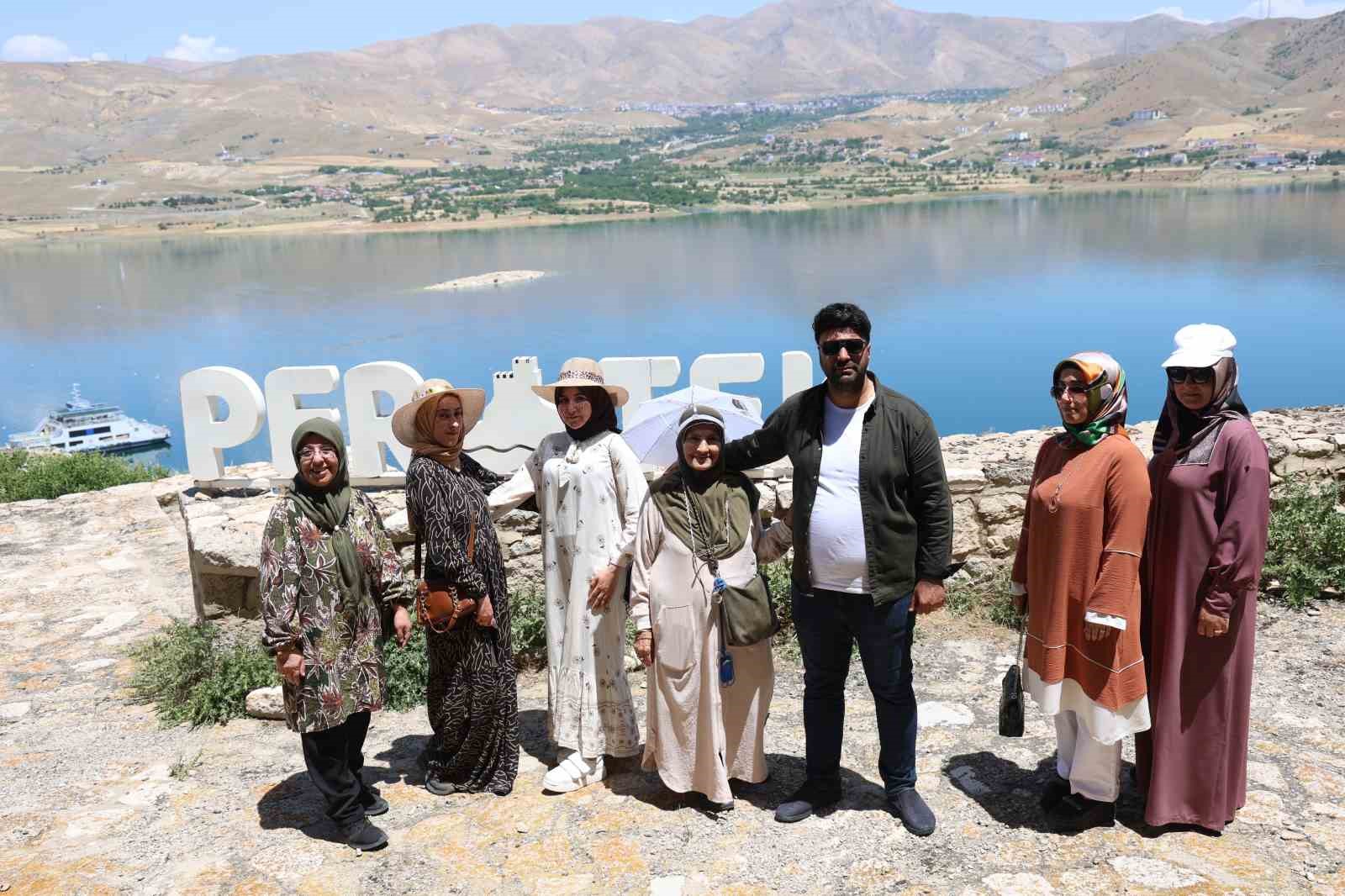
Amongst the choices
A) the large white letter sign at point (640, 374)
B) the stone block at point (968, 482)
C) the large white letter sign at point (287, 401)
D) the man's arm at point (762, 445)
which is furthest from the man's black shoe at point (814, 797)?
the large white letter sign at point (287, 401)

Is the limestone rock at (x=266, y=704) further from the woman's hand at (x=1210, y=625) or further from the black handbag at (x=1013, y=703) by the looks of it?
the woman's hand at (x=1210, y=625)

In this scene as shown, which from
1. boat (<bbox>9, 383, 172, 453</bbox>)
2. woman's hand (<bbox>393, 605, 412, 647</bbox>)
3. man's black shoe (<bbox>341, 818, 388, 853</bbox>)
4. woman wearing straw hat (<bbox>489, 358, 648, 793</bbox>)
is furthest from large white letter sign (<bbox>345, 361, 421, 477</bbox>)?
boat (<bbox>9, 383, 172, 453</bbox>)

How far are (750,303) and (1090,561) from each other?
35.6 m

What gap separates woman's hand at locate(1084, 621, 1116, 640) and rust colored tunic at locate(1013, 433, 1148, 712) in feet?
0.05

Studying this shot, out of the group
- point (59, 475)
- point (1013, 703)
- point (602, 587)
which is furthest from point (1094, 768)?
point (59, 475)

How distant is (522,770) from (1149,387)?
2664 centimetres

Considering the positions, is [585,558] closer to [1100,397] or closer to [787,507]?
[1100,397]

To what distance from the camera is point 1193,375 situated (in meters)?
2.83

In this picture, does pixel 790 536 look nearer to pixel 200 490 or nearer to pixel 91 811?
pixel 91 811

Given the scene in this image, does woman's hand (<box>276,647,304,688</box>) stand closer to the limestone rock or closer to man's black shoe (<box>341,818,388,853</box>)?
man's black shoe (<box>341,818,388,853</box>)

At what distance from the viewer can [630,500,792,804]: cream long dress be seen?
3172 mm

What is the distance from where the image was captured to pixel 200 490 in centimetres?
605

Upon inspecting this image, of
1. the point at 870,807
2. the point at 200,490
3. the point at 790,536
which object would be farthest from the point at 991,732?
the point at 200,490

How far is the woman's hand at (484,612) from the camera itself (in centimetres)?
336
